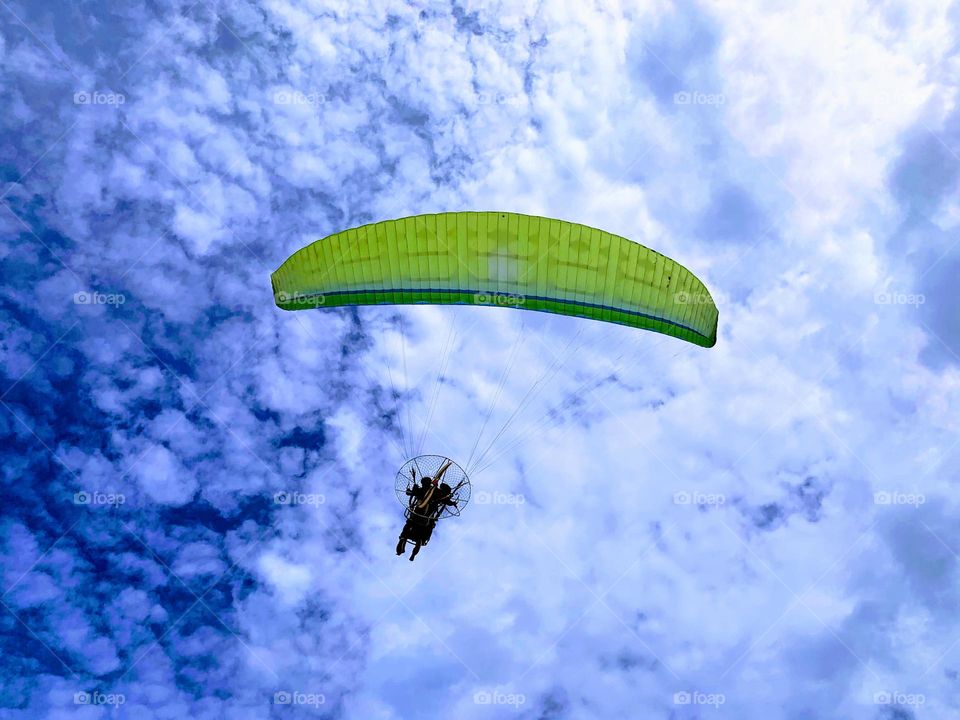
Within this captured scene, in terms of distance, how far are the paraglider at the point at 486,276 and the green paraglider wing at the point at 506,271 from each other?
0.10 feet

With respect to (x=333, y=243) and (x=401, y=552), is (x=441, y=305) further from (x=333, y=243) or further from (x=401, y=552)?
(x=401, y=552)

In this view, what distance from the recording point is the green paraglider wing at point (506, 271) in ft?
68.6

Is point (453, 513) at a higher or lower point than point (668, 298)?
lower

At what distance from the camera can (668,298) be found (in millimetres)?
21453

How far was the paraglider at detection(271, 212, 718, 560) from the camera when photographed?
20938mm

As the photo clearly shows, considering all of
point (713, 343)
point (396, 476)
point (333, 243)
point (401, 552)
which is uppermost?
point (333, 243)

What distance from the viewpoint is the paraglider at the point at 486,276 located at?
20938 millimetres

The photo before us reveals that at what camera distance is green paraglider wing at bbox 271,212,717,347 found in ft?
68.6

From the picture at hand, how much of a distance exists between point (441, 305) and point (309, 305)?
14.5ft

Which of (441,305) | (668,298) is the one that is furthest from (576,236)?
(441,305)

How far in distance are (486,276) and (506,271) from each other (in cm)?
66

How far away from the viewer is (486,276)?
2194cm

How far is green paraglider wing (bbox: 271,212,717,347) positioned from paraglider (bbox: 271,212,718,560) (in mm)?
31

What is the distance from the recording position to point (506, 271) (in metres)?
A: 21.7
